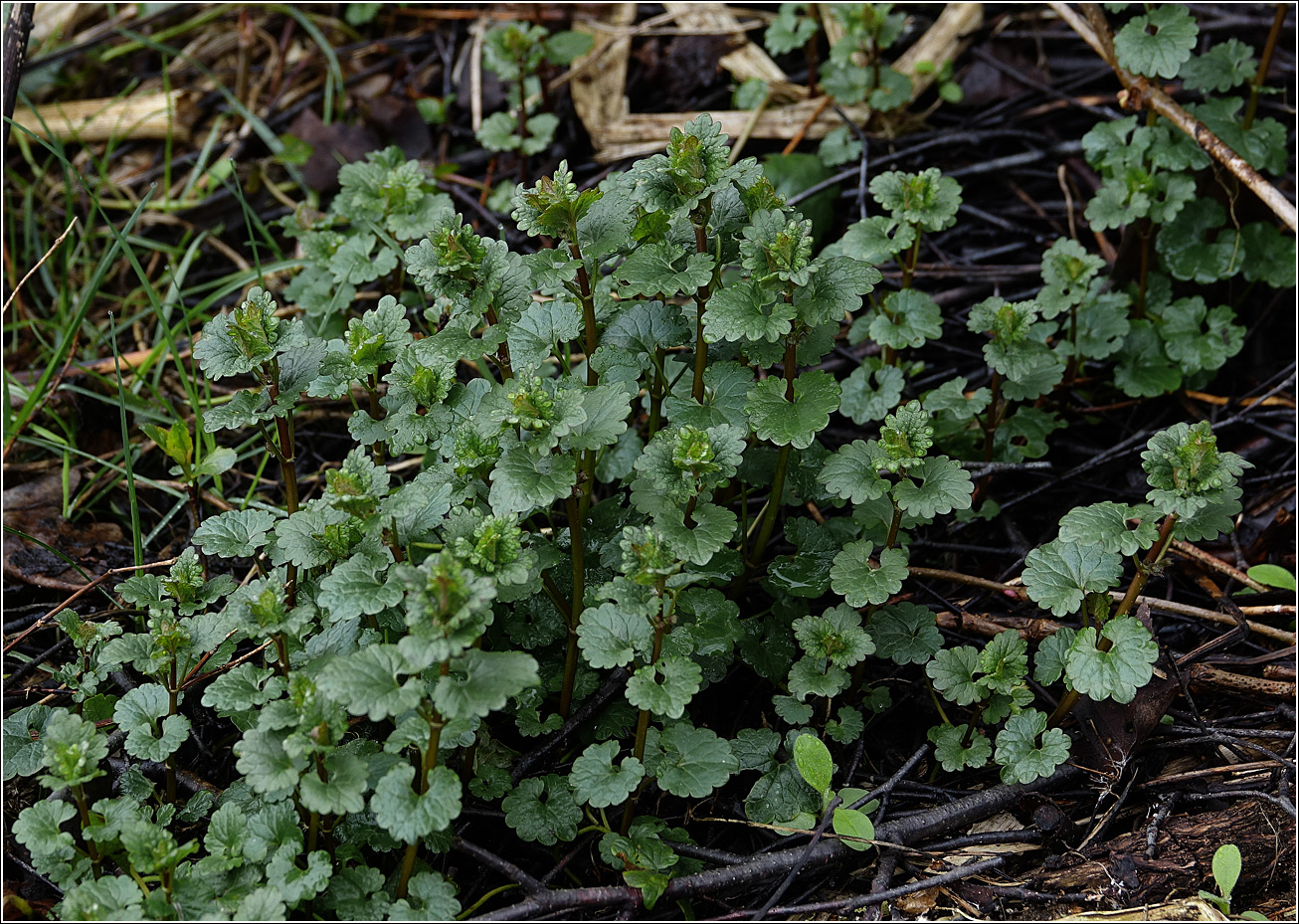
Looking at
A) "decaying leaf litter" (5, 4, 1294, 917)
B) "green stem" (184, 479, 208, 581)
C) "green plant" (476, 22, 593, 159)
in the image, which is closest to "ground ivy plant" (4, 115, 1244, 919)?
"decaying leaf litter" (5, 4, 1294, 917)

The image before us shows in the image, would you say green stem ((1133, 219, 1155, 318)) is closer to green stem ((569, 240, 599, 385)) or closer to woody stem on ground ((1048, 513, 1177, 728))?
woody stem on ground ((1048, 513, 1177, 728))

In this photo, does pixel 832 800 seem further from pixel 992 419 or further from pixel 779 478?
pixel 992 419

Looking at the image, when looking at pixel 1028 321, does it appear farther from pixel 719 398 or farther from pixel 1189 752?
pixel 1189 752

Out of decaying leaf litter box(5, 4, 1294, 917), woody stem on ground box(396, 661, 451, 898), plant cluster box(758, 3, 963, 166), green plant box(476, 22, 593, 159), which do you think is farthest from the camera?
green plant box(476, 22, 593, 159)

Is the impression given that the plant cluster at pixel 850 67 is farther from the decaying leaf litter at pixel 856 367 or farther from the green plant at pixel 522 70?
the green plant at pixel 522 70

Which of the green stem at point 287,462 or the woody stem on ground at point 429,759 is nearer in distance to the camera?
the woody stem on ground at point 429,759

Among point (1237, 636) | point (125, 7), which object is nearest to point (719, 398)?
point (1237, 636)


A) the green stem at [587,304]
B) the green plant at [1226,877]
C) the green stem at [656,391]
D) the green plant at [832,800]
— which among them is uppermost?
the green stem at [587,304]

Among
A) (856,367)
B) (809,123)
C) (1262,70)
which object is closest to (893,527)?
(856,367)

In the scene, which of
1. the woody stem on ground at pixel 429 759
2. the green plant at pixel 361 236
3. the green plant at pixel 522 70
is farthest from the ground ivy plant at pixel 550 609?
the green plant at pixel 522 70
